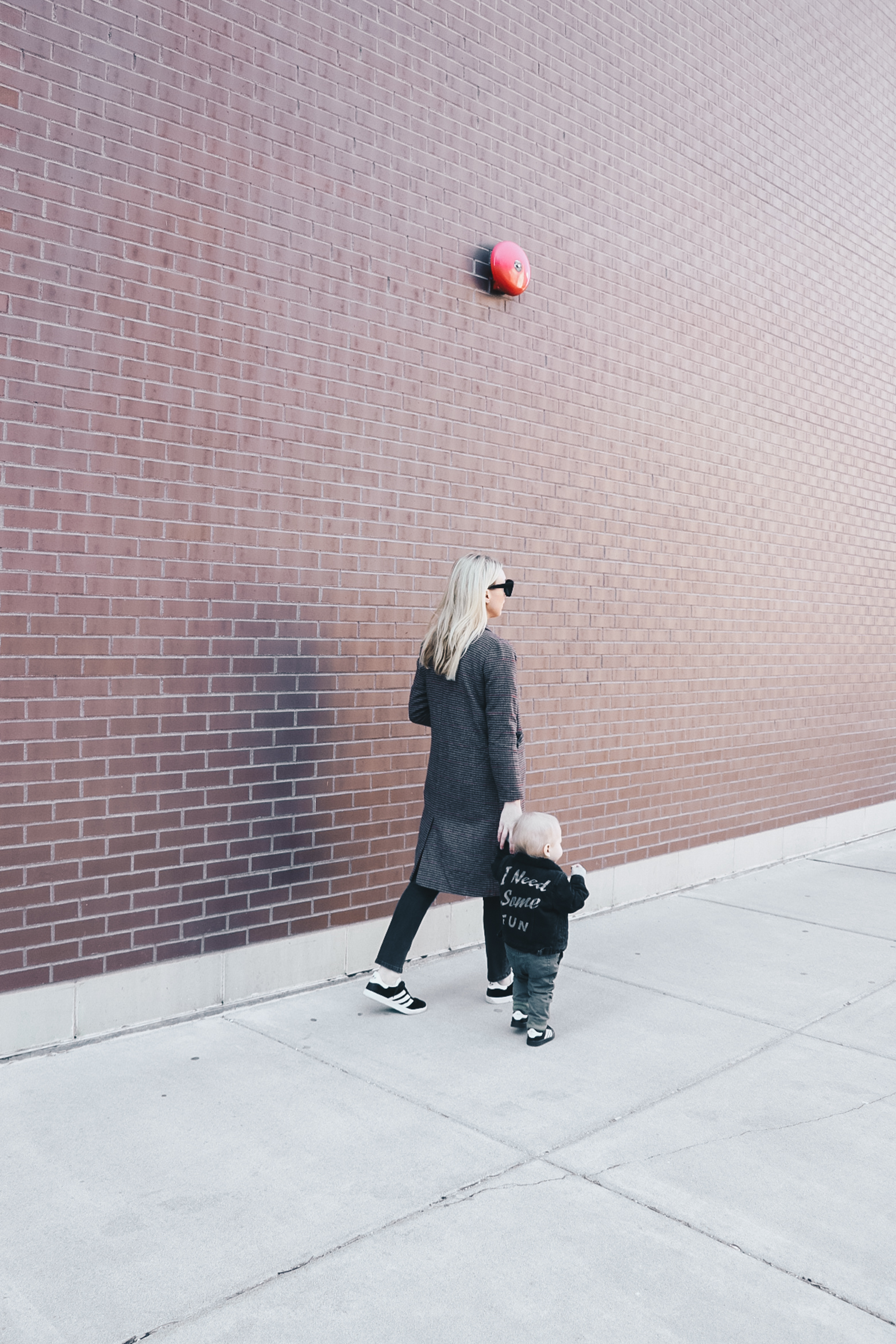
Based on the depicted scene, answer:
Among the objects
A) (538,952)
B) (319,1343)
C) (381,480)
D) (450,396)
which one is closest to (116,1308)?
(319,1343)

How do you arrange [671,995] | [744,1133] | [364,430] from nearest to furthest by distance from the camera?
1. [744,1133]
2. [671,995]
3. [364,430]

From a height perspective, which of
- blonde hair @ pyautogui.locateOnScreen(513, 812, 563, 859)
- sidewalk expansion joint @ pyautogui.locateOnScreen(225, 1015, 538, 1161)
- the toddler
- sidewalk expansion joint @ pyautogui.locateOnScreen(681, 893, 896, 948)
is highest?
blonde hair @ pyautogui.locateOnScreen(513, 812, 563, 859)

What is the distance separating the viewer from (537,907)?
4.15 metres

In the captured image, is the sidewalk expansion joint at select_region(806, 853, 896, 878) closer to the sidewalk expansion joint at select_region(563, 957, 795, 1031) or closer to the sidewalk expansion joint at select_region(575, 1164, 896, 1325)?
the sidewalk expansion joint at select_region(563, 957, 795, 1031)

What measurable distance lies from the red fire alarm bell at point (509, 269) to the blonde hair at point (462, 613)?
193 cm

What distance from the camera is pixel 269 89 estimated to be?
4.66 meters

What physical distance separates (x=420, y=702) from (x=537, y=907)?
1105mm

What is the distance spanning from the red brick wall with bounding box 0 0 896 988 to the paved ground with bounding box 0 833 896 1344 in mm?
751

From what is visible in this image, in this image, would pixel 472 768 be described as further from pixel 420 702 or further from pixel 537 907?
pixel 537 907

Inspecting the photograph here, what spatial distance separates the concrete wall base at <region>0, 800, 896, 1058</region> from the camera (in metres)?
4.02

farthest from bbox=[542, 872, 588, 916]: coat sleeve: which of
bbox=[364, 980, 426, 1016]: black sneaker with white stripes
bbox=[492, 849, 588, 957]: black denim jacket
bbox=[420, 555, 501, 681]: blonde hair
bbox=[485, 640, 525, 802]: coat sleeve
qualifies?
bbox=[420, 555, 501, 681]: blonde hair

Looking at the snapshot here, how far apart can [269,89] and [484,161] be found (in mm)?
1452

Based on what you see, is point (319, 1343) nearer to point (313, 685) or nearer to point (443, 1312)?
point (443, 1312)

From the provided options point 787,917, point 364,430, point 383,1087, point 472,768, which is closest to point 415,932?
point 472,768
